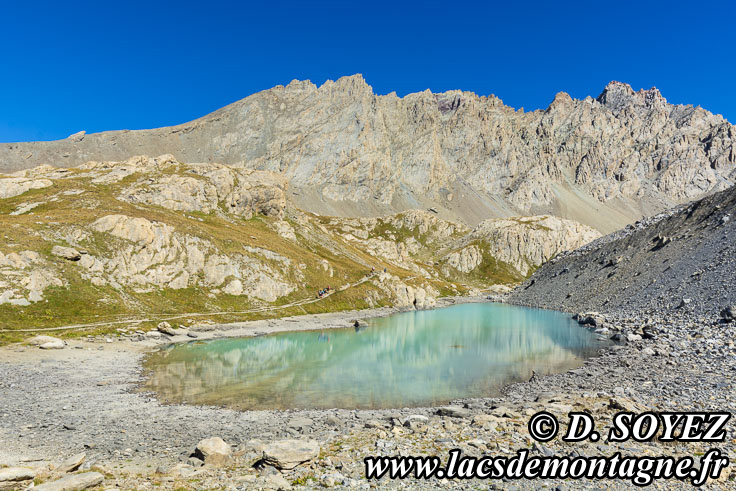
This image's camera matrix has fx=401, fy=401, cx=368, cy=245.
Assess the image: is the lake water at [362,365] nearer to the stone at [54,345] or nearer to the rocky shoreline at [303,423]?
the rocky shoreline at [303,423]

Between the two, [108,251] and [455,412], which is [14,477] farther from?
[108,251]

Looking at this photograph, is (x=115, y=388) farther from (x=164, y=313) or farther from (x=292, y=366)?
(x=164, y=313)

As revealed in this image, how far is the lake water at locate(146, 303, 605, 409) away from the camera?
34375mm

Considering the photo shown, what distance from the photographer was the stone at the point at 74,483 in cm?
1351

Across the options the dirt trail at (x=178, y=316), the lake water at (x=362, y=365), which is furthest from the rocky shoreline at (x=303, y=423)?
the dirt trail at (x=178, y=316)

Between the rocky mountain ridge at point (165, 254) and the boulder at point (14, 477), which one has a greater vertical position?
the rocky mountain ridge at point (165, 254)

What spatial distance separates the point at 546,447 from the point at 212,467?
586 inches

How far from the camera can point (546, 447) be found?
18047mm

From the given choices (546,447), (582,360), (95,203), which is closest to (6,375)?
(546,447)

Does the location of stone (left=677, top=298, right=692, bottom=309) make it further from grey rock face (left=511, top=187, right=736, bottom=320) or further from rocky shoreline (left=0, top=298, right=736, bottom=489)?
rocky shoreline (left=0, top=298, right=736, bottom=489)

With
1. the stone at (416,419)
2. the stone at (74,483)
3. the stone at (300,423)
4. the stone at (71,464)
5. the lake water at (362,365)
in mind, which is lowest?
the lake water at (362,365)

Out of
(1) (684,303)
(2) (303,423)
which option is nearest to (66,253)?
(2) (303,423)
